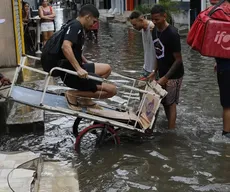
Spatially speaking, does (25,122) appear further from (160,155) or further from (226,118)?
(226,118)

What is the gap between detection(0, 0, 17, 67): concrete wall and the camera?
946 cm

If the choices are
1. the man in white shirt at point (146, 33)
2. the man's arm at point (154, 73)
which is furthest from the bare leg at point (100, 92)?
the man in white shirt at point (146, 33)

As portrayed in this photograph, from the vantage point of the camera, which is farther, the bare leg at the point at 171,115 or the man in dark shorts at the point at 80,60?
the bare leg at the point at 171,115

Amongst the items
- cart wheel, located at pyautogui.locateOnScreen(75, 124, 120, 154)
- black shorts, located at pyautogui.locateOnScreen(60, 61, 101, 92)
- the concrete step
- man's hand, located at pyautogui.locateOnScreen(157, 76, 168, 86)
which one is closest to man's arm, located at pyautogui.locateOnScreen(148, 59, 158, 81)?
man's hand, located at pyautogui.locateOnScreen(157, 76, 168, 86)

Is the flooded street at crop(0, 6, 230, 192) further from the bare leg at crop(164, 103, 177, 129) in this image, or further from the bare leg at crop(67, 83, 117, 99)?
the bare leg at crop(67, 83, 117, 99)

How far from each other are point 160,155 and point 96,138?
1024 mm

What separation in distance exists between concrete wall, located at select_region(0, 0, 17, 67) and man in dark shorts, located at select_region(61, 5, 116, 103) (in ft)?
12.5

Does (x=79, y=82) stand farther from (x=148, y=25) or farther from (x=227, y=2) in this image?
(x=227, y=2)

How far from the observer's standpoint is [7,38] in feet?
31.6

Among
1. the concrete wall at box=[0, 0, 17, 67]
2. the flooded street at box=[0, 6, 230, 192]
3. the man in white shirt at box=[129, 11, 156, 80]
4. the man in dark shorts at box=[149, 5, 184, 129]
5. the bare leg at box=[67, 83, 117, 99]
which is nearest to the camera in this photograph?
the flooded street at box=[0, 6, 230, 192]

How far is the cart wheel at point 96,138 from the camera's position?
5.96 meters

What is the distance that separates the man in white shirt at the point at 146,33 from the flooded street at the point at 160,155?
36.6 inches

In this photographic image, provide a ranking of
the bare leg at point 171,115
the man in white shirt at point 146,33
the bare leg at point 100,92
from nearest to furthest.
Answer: the bare leg at point 100,92 < the man in white shirt at point 146,33 < the bare leg at point 171,115

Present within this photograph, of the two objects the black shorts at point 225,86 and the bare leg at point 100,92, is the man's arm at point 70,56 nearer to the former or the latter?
the bare leg at point 100,92
